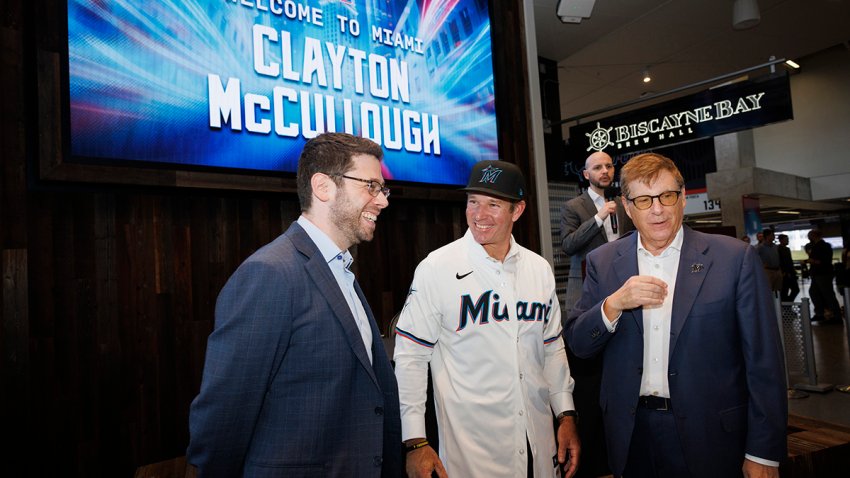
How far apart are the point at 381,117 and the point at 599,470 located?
7.86ft

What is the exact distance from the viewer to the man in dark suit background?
2.41 metres

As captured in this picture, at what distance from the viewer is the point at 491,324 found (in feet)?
6.10

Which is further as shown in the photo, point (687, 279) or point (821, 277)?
point (821, 277)

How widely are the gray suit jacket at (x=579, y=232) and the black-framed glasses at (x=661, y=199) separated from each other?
152cm

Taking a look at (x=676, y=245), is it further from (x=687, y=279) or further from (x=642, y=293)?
(x=642, y=293)

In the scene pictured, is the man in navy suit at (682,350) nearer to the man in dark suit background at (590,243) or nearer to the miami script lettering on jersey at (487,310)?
the miami script lettering on jersey at (487,310)

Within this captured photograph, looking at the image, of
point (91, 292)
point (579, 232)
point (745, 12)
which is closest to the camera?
point (91, 292)

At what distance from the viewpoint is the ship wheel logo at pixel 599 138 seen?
565 cm

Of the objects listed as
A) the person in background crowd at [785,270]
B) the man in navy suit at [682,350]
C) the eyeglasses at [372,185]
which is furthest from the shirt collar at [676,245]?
the person in background crowd at [785,270]

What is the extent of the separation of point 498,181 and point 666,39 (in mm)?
6584

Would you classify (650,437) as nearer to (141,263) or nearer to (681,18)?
(141,263)

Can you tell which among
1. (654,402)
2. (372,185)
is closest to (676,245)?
(654,402)

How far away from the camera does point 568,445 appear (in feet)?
6.11

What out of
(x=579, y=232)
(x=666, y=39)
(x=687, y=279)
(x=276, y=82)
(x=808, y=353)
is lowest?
(x=808, y=353)
